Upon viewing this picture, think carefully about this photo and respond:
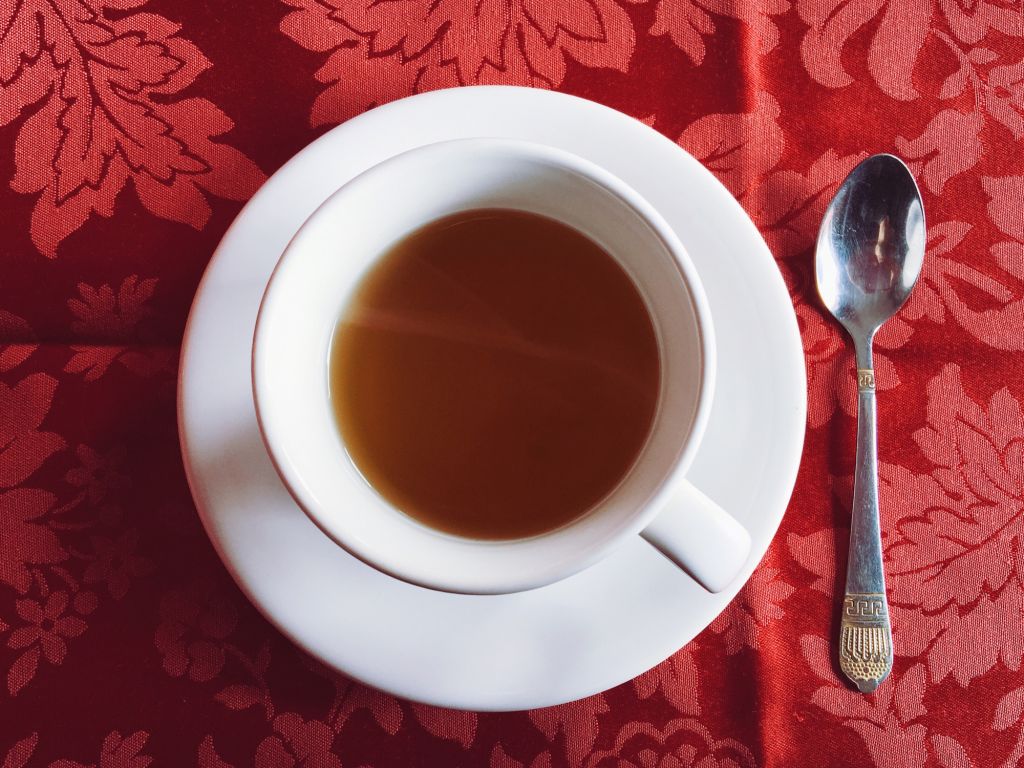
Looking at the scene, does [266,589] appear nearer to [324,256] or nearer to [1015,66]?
[324,256]

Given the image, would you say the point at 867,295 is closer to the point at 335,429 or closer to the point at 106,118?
the point at 335,429

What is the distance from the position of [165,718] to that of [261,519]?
321mm

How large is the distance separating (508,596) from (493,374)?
246mm

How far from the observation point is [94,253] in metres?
0.92

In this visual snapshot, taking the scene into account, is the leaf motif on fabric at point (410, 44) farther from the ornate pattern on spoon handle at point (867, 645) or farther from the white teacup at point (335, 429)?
the ornate pattern on spoon handle at point (867, 645)

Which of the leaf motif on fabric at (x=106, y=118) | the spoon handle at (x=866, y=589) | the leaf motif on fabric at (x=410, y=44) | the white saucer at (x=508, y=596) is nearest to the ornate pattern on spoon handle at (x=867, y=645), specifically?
the spoon handle at (x=866, y=589)

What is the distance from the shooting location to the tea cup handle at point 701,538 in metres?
0.61

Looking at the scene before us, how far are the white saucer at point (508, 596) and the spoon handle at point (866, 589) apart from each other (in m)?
0.16

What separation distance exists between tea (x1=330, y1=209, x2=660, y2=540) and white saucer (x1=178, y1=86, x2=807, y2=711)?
9cm

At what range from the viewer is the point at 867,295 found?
3.04ft

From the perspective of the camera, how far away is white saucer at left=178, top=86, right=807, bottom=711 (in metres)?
0.78

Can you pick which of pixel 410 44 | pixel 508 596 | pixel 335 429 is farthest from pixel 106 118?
pixel 508 596

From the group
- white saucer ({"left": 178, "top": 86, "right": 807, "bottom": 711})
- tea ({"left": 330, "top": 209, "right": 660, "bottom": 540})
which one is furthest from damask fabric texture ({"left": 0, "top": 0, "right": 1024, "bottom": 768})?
tea ({"left": 330, "top": 209, "right": 660, "bottom": 540})

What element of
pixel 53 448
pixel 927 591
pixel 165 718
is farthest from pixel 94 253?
pixel 927 591
